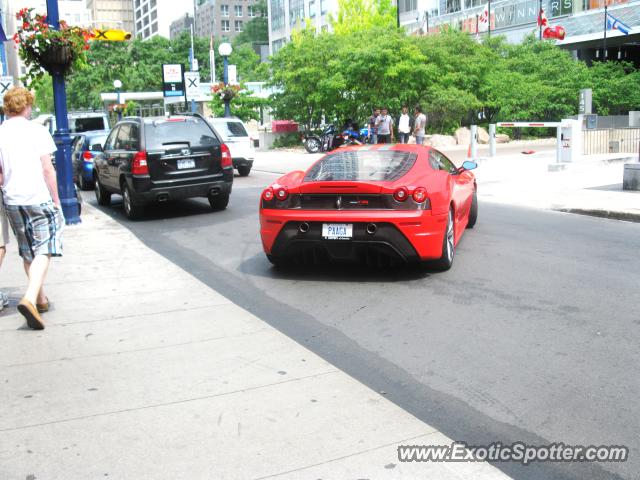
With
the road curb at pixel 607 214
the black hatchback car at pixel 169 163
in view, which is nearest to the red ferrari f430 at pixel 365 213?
the road curb at pixel 607 214

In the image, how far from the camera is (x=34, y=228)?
20.9 ft

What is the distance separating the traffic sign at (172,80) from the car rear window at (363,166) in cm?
2224

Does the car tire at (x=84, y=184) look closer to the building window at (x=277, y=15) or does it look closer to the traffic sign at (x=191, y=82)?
the traffic sign at (x=191, y=82)

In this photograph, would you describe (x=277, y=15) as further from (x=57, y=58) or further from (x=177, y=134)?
(x=57, y=58)

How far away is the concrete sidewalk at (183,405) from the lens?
3662 mm

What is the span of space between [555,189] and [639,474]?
42.0 ft

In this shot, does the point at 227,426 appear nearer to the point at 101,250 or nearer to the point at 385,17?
the point at 101,250

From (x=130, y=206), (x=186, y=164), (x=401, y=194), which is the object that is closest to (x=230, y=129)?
(x=186, y=164)

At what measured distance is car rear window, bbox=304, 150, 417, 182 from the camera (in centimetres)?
781

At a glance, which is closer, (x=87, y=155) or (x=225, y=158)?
(x=225, y=158)

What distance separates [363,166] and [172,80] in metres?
23.3

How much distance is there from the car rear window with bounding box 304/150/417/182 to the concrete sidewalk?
1.86m

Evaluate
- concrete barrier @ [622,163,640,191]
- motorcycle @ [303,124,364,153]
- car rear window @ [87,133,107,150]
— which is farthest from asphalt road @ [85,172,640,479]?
motorcycle @ [303,124,364,153]

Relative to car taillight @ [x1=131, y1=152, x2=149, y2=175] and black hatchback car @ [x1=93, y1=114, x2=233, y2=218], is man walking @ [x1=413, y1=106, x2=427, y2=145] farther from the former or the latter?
car taillight @ [x1=131, y1=152, x2=149, y2=175]
